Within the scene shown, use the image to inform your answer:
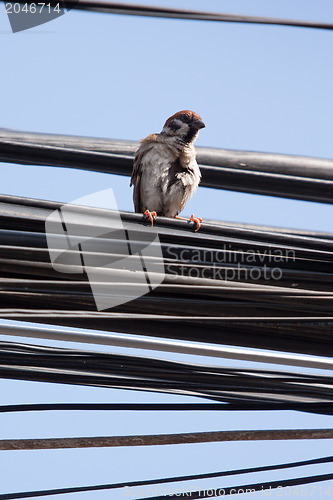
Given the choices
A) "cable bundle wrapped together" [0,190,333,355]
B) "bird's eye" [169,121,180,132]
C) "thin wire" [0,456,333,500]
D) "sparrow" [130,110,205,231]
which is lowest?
"thin wire" [0,456,333,500]

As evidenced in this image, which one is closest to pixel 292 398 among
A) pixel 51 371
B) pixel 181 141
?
pixel 51 371

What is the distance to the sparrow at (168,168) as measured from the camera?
5.82 m

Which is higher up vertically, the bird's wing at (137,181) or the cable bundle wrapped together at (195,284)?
the bird's wing at (137,181)

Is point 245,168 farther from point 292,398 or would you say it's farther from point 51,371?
point 51,371

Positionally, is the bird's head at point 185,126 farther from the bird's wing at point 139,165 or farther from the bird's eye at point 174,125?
the bird's wing at point 139,165

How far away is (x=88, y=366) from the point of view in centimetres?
289

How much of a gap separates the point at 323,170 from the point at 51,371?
174 cm

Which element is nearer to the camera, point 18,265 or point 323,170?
point 18,265

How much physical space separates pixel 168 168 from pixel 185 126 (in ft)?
1.77

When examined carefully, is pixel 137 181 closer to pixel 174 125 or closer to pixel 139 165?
pixel 139 165

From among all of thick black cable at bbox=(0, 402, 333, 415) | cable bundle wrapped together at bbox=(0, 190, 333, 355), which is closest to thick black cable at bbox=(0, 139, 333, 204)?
cable bundle wrapped together at bbox=(0, 190, 333, 355)

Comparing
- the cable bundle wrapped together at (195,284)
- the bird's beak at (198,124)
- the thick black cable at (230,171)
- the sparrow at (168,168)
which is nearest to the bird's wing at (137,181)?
the sparrow at (168,168)

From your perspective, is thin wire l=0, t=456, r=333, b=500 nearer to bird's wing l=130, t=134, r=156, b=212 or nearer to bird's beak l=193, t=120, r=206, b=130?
bird's wing l=130, t=134, r=156, b=212

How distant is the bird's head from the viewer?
242 inches
